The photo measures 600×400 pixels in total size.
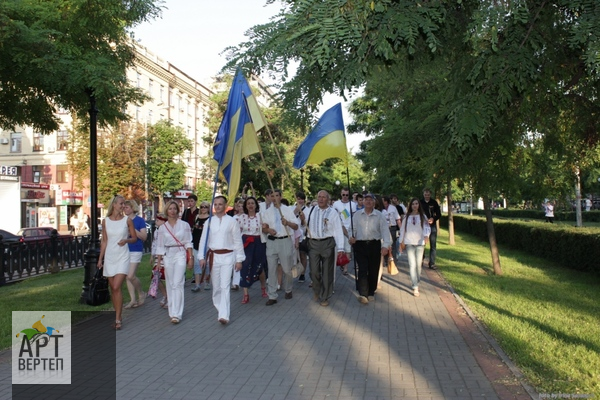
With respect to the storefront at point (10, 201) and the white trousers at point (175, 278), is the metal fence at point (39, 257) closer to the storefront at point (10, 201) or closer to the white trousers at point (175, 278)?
the white trousers at point (175, 278)

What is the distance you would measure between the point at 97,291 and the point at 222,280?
2.92 meters

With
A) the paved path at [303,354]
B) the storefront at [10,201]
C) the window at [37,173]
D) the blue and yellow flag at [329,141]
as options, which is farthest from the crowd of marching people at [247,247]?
the window at [37,173]

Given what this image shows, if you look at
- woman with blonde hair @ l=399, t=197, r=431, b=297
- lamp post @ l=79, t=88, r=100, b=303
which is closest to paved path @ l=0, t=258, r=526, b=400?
woman with blonde hair @ l=399, t=197, r=431, b=297

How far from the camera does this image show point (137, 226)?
932 centimetres

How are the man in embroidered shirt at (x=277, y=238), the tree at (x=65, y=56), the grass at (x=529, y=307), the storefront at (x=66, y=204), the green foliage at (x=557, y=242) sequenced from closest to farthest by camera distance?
1. the grass at (x=529, y=307)
2. the tree at (x=65, y=56)
3. the man in embroidered shirt at (x=277, y=238)
4. the green foliage at (x=557, y=242)
5. the storefront at (x=66, y=204)

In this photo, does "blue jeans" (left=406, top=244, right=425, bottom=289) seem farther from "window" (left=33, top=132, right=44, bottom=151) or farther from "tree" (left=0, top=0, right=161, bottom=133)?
"window" (left=33, top=132, right=44, bottom=151)

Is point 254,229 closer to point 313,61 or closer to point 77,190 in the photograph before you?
point 313,61

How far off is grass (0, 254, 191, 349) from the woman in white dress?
138cm

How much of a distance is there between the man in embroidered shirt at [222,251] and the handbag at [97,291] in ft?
7.78

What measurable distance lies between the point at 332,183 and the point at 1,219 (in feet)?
114

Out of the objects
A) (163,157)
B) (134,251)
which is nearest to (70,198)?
(163,157)

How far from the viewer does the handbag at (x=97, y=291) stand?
9633 mm

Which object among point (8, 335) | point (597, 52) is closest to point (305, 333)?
point (8, 335)

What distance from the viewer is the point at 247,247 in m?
10.2
